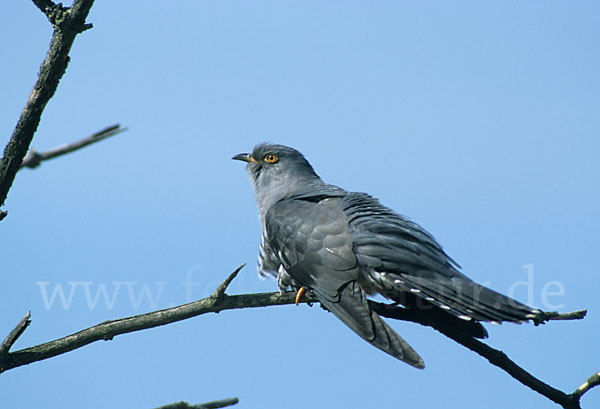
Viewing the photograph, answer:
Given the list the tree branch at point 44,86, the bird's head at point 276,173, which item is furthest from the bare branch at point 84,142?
the bird's head at point 276,173

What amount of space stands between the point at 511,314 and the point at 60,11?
10.2ft

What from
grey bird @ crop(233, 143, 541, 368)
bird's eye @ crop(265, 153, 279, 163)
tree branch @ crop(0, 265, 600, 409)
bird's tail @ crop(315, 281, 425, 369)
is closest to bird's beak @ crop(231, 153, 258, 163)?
bird's eye @ crop(265, 153, 279, 163)

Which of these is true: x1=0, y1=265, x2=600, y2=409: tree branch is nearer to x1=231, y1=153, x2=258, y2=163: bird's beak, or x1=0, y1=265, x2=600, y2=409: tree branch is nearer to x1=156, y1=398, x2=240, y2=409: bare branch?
x1=156, y1=398, x2=240, y2=409: bare branch

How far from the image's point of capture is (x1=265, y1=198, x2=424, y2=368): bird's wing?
4375 millimetres

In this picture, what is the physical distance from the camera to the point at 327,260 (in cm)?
488

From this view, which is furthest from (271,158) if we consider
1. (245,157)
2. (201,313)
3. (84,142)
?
(84,142)

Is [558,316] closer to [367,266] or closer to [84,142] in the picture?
[367,266]

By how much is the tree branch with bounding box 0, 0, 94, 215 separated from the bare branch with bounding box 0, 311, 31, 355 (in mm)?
664

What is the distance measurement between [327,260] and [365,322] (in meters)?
0.65

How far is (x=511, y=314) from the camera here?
13.1 ft

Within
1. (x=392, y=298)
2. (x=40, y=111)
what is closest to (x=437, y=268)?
(x=392, y=298)

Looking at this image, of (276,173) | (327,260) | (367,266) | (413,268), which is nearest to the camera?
(413,268)

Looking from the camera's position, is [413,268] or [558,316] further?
[413,268]

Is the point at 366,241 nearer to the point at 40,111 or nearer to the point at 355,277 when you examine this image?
the point at 355,277
